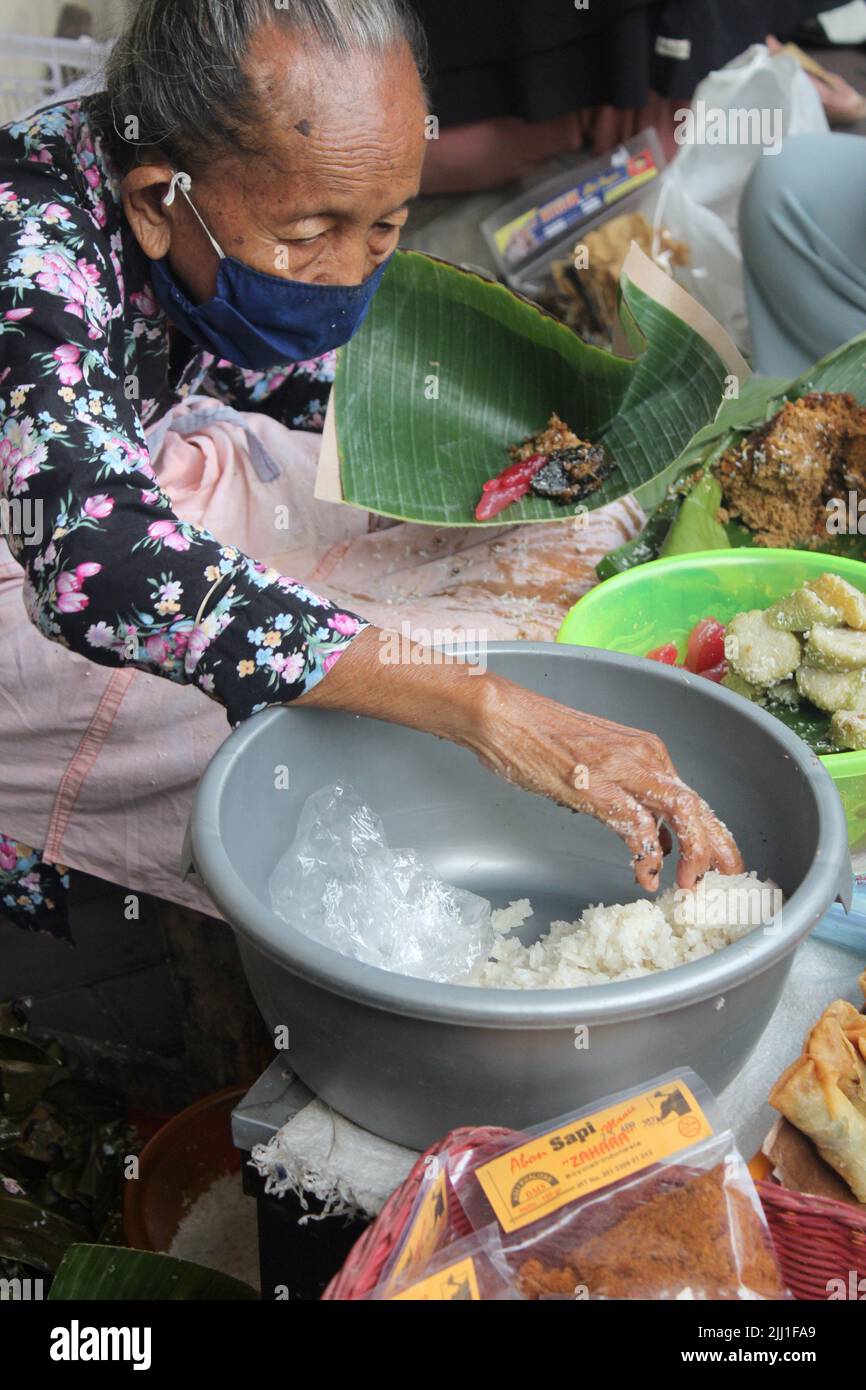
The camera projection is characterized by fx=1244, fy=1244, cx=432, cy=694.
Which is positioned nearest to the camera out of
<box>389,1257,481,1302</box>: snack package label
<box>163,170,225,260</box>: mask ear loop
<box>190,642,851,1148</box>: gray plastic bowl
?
<box>389,1257,481,1302</box>: snack package label

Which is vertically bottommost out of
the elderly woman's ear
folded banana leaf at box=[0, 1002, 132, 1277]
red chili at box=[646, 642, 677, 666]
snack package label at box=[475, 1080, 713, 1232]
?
folded banana leaf at box=[0, 1002, 132, 1277]

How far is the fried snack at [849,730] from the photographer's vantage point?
5.42ft

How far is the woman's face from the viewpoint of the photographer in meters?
1.56

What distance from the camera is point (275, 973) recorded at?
47.1 inches

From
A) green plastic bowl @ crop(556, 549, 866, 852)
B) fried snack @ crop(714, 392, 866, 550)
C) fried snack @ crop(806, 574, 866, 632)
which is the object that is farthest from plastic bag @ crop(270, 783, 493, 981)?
fried snack @ crop(714, 392, 866, 550)

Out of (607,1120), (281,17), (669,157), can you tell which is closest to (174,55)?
(281,17)

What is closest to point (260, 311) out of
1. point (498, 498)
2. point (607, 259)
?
point (498, 498)

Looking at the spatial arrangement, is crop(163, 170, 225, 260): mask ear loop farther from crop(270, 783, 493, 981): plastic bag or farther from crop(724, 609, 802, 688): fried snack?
crop(724, 609, 802, 688): fried snack

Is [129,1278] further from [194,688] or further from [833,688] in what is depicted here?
[833,688]

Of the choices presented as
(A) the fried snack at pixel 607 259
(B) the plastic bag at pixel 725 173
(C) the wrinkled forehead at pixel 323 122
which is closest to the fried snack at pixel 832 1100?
(C) the wrinkled forehead at pixel 323 122

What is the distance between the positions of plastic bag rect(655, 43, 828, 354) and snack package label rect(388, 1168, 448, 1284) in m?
3.39

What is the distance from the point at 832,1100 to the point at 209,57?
1420mm

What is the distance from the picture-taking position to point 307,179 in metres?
1.60

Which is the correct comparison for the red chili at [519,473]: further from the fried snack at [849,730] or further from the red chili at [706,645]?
the fried snack at [849,730]
